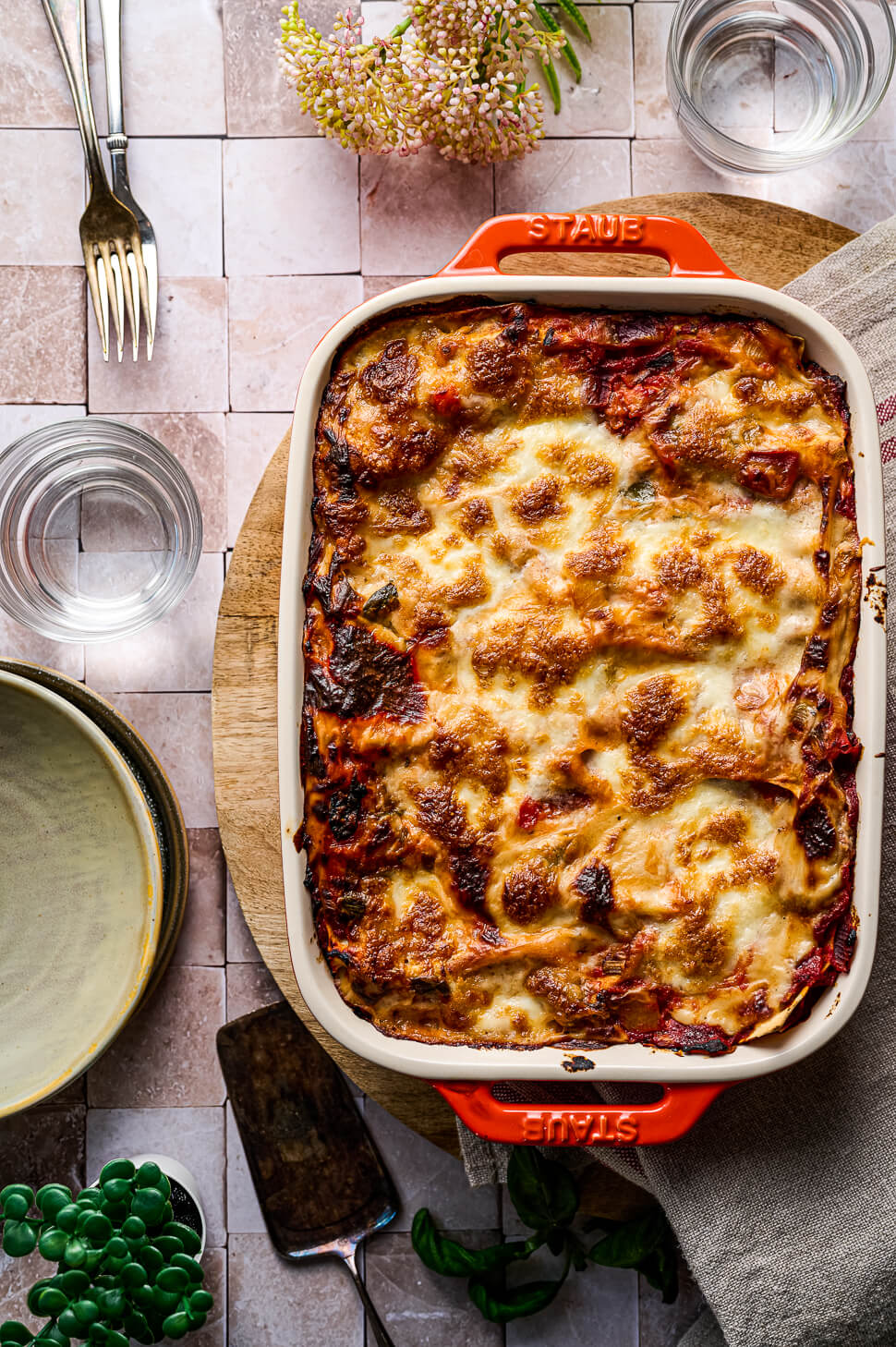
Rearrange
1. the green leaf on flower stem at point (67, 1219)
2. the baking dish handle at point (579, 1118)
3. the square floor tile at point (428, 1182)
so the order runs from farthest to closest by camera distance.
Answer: the square floor tile at point (428, 1182), the green leaf on flower stem at point (67, 1219), the baking dish handle at point (579, 1118)

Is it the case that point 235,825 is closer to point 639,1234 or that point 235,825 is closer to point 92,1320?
point 92,1320

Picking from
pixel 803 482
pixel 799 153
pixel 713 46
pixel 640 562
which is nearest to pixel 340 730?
pixel 640 562

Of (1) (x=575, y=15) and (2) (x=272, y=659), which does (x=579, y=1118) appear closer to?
(2) (x=272, y=659)

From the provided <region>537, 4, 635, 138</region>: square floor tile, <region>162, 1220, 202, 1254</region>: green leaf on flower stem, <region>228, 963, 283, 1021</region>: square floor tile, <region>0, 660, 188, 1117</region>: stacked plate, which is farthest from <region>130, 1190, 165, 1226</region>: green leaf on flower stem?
<region>537, 4, 635, 138</region>: square floor tile

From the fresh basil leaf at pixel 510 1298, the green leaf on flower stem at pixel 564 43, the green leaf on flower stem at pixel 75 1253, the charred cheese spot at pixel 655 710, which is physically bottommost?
the fresh basil leaf at pixel 510 1298

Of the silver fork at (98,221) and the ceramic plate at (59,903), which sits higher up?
the silver fork at (98,221)

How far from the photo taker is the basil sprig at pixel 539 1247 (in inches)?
71.9

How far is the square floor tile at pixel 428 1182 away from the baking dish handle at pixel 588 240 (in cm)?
152

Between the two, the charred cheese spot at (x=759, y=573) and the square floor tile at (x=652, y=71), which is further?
the square floor tile at (x=652, y=71)

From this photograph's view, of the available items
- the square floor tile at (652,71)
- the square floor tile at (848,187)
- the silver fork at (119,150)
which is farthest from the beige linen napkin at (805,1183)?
the silver fork at (119,150)

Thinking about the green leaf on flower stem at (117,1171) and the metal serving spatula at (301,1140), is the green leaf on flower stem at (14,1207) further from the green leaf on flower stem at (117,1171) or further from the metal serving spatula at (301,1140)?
the metal serving spatula at (301,1140)

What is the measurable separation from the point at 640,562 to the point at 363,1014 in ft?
2.69

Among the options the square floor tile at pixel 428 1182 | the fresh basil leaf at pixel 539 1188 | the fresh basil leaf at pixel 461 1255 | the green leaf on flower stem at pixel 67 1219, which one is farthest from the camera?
the square floor tile at pixel 428 1182

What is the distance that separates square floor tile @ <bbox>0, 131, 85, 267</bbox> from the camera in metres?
2.09
